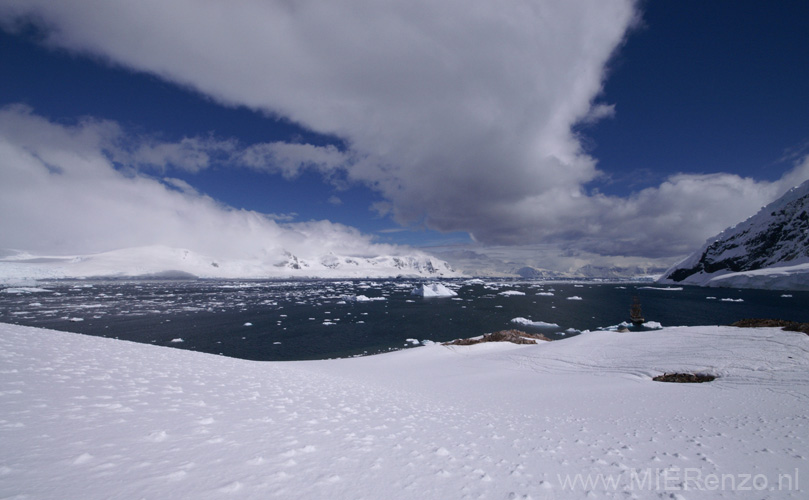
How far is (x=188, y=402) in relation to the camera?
6289mm

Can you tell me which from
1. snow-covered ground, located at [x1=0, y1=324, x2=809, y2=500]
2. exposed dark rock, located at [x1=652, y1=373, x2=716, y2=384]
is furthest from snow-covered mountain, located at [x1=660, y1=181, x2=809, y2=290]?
snow-covered ground, located at [x1=0, y1=324, x2=809, y2=500]

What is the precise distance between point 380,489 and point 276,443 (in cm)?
197

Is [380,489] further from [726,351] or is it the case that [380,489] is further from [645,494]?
[726,351]

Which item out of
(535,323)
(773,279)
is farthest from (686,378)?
(773,279)

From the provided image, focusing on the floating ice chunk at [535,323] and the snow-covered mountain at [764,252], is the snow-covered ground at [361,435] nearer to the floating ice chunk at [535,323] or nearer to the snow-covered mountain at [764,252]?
the floating ice chunk at [535,323]

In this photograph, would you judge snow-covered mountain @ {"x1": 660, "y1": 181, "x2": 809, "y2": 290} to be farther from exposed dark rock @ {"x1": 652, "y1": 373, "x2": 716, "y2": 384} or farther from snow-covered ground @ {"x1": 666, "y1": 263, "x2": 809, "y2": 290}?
exposed dark rock @ {"x1": 652, "y1": 373, "x2": 716, "y2": 384}

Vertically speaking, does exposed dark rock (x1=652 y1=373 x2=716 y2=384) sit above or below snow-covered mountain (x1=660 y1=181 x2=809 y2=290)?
below

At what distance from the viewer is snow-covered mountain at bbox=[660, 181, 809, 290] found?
89663 millimetres

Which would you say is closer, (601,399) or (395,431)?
(395,431)

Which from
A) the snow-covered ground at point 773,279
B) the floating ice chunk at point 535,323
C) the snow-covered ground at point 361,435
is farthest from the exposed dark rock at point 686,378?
the snow-covered ground at point 773,279

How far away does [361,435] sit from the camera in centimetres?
549

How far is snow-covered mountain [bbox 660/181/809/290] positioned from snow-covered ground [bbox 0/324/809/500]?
12261 centimetres

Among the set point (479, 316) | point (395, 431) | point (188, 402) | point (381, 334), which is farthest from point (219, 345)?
point (479, 316)

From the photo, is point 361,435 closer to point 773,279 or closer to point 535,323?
point 535,323
